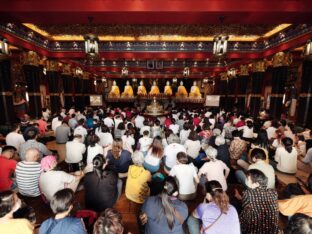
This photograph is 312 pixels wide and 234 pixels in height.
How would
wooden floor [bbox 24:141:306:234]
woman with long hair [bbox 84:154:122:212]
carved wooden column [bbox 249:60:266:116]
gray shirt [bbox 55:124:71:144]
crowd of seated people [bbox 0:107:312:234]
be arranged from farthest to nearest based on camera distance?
carved wooden column [bbox 249:60:266:116] < gray shirt [bbox 55:124:71:144] < wooden floor [bbox 24:141:306:234] < woman with long hair [bbox 84:154:122:212] < crowd of seated people [bbox 0:107:312:234]

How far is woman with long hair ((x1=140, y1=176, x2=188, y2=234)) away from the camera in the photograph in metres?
1.92

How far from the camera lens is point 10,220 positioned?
1.66 meters

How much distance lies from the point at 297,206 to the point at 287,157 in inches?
87.8

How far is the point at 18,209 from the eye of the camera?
1.99 m

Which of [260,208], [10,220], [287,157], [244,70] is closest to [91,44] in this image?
[10,220]

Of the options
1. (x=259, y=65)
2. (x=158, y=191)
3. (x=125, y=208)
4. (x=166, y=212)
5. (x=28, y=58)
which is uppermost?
(x=259, y=65)

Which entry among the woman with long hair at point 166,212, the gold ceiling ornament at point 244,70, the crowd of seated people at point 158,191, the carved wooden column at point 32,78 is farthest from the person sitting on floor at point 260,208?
the gold ceiling ornament at point 244,70

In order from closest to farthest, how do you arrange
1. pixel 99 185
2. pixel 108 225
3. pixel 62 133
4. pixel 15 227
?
pixel 108 225
pixel 15 227
pixel 99 185
pixel 62 133

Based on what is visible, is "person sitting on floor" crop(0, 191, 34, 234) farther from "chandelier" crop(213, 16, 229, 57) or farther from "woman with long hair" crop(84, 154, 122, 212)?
"chandelier" crop(213, 16, 229, 57)

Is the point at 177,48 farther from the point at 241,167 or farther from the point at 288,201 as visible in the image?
the point at 288,201

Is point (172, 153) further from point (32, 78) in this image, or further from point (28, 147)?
point (32, 78)

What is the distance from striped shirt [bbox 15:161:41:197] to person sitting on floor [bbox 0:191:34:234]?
1165 millimetres

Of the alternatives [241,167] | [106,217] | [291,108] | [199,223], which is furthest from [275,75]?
[106,217]

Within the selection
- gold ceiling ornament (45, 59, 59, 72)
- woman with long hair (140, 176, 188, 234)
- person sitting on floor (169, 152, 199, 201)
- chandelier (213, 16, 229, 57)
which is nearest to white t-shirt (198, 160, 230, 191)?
person sitting on floor (169, 152, 199, 201)
